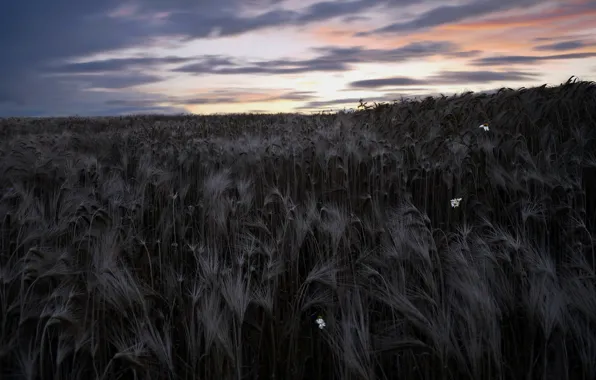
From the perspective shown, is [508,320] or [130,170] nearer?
[508,320]

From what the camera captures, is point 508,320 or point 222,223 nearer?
point 508,320

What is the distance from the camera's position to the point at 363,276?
2078mm

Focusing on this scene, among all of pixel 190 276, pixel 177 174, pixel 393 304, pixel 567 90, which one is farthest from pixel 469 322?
pixel 567 90

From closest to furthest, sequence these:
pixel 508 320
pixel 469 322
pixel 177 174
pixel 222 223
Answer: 1. pixel 469 322
2. pixel 508 320
3. pixel 222 223
4. pixel 177 174

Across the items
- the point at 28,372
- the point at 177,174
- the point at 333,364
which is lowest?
the point at 333,364

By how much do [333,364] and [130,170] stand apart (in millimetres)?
4386

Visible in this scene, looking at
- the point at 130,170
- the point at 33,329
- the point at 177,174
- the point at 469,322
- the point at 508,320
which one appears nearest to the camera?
the point at 469,322

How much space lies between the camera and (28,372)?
154cm

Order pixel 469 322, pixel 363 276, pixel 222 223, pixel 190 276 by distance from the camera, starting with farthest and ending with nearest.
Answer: pixel 222 223
pixel 190 276
pixel 363 276
pixel 469 322

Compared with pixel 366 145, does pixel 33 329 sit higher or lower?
lower

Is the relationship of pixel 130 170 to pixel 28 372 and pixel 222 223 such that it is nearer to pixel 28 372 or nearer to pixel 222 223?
pixel 222 223

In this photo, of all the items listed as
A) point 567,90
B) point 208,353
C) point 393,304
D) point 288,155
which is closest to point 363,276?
point 393,304

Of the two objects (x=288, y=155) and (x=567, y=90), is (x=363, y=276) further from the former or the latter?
(x=567, y=90)

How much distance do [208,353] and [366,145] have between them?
149 inches
